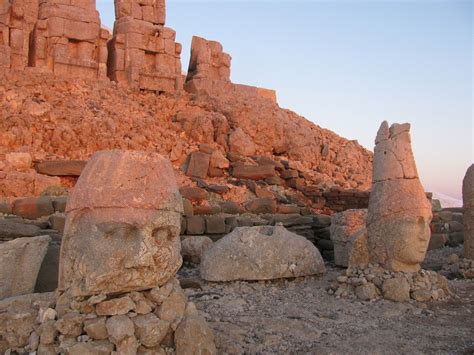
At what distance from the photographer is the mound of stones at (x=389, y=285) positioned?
621 cm

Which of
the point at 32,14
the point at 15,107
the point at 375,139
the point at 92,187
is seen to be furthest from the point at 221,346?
the point at 32,14

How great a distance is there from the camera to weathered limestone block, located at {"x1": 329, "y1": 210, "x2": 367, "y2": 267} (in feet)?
28.9

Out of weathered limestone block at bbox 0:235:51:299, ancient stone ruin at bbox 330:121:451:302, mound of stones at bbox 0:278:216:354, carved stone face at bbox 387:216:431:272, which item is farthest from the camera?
carved stone face at bbox 387:216:431:272

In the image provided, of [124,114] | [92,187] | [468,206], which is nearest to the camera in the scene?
[92,187]

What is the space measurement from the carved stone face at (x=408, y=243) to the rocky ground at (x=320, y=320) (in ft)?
2.13

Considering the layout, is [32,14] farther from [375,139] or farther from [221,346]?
[221,346]

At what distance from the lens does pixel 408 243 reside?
21.1 ft

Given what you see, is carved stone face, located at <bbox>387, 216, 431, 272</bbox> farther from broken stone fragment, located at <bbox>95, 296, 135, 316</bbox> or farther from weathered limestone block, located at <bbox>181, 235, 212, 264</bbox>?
broken stone fragment, located at <bbox>95, 296, 135, 316</bbox>

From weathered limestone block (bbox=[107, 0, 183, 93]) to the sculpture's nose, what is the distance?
46.3 feet

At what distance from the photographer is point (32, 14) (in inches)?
639

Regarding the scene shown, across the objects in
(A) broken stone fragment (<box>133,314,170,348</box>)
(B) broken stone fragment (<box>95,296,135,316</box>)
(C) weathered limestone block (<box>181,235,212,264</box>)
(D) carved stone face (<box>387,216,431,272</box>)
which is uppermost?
(D) carved stone face (<box>387,216,431,272</box>)

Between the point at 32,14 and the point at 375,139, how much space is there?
14.0m

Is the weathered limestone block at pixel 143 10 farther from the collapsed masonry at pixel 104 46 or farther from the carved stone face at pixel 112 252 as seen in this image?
the carved stone face at pixel 112 252

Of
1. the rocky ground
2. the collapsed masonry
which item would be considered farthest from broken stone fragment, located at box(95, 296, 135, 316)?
the collapsed masonry
